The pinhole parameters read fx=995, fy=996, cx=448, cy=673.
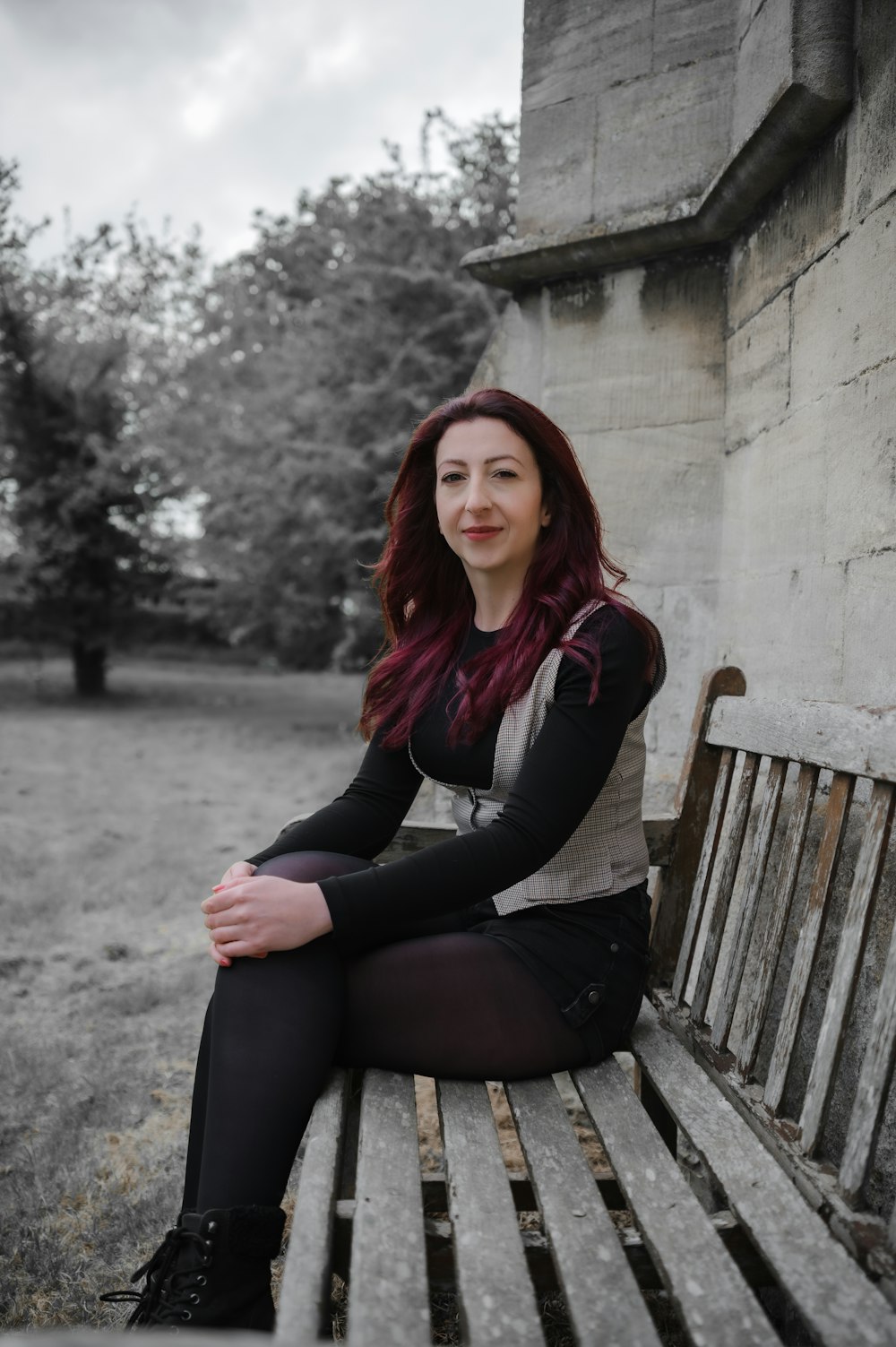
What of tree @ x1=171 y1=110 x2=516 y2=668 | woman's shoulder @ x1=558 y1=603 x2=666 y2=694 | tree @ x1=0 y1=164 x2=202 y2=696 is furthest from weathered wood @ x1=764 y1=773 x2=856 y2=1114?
tree @ x1=0 y1=164 x2=202 y2=696

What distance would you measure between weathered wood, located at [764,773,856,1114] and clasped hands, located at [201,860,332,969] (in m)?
0.77

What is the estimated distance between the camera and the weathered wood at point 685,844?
7.27ft

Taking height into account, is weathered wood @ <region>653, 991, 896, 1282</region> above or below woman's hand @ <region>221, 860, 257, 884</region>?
below

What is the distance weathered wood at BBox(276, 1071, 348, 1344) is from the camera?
1115 millimetres

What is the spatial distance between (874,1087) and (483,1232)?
1.82 ft

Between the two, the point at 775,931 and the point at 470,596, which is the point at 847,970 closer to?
the point at 775,931

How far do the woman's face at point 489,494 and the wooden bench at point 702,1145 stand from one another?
55 centimetres

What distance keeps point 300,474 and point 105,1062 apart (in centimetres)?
759

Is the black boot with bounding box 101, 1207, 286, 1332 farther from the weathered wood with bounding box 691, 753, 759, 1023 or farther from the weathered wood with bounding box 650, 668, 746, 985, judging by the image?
the weathered wood with bounding box 650, 668, 746, 985

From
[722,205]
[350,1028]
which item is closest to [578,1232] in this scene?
[350,1028]

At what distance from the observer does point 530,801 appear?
1.80 metres

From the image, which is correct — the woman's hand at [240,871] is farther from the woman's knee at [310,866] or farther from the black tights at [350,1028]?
the black tights at [350,1028]

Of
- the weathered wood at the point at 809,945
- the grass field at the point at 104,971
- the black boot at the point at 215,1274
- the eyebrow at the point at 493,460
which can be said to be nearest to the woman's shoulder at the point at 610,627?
the eyebrow at the point at 493,460

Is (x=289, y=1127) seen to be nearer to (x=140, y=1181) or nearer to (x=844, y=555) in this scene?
(x=140, y=1181)
